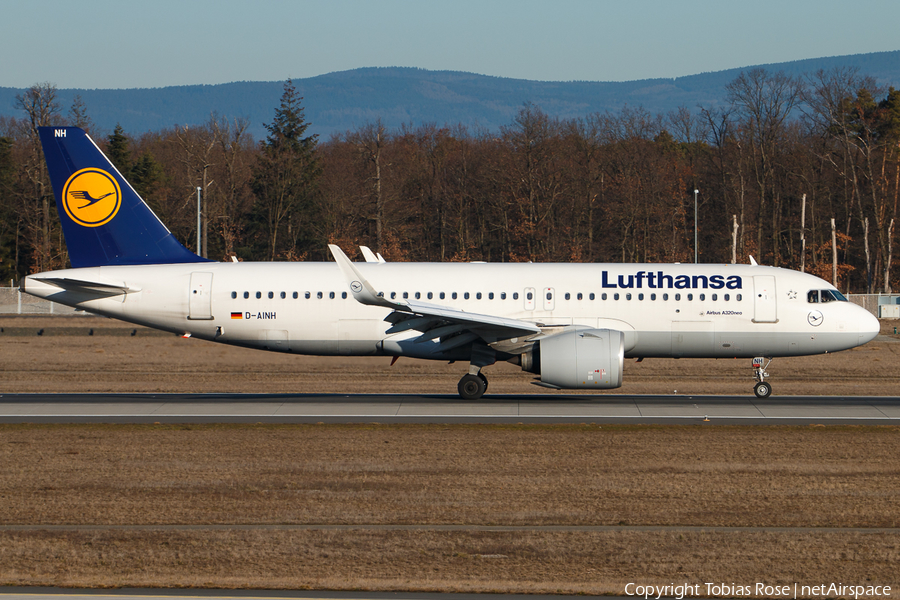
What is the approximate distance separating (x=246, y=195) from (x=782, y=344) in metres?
59.4

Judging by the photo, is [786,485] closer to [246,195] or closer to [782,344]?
[782,344]

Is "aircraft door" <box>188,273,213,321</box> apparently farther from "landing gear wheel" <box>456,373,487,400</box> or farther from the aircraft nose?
the aircraft nose

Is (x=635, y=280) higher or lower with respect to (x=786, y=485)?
higher

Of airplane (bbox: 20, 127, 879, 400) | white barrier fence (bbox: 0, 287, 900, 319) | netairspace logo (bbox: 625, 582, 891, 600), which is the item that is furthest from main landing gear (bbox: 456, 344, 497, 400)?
white barrier fence (bbox: 0, 287, 900, 319)

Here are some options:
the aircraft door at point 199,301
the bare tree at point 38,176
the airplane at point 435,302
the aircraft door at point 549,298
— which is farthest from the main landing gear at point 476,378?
the bare tree at point 38,176

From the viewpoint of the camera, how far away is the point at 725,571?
910 cm

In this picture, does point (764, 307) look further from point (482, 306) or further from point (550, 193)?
point (550, 193)

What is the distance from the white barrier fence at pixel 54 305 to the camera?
55.6 m

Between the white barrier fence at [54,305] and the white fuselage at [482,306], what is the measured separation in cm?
3360

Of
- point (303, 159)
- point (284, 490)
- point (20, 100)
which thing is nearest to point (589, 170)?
point (303, 159)

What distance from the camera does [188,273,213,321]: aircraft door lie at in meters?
24.7

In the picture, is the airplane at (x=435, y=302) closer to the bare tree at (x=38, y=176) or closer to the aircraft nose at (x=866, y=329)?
the aircraft nose at (x=866, y=329)

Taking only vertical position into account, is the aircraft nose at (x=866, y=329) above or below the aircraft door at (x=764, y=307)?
below

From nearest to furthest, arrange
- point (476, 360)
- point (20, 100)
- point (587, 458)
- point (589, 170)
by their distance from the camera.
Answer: point (587, 458) < point (476, 360) < point (20, 100) < point (589, 170)
